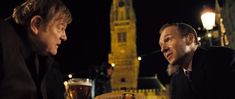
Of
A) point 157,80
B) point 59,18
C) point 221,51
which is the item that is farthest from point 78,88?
point 157,80

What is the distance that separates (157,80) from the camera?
68.2 metres

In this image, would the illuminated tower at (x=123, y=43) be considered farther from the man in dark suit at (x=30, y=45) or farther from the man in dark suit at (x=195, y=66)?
the man in dark suit at (x=30, y=45)

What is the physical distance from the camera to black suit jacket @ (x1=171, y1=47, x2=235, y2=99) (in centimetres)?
307

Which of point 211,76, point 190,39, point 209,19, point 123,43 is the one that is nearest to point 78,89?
point 211,76

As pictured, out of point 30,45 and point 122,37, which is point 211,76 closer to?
point 30,45

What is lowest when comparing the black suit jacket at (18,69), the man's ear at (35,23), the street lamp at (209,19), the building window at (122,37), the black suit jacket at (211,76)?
the black suit jacket at (211,76)

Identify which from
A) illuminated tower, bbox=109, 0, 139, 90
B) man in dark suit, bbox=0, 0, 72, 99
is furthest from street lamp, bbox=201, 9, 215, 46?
illuminated tower, bbox=109, 0, 139, 90

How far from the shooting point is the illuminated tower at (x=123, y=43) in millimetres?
73125

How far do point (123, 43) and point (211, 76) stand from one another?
72.0 meters

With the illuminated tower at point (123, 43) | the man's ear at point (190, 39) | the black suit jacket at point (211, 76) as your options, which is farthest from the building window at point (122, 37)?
the black suit jacket at point (211, 76)

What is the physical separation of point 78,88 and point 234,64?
160 cm

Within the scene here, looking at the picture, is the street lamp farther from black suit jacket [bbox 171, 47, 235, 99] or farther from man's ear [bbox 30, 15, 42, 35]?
man's ear [bbox 30, 15, 42, 35]

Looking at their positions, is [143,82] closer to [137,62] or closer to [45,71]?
[137,62]

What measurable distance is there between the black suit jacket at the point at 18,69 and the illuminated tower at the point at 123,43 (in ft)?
231
